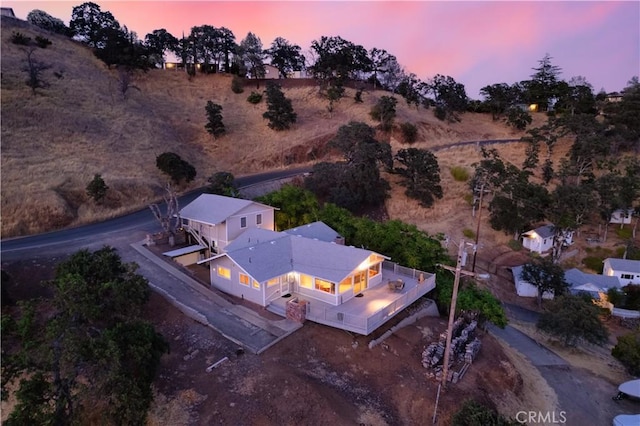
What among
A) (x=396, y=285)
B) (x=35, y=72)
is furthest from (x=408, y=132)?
(x=35, y=72)

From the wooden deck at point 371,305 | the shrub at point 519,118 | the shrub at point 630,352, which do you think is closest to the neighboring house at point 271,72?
the shrub at point 519,118

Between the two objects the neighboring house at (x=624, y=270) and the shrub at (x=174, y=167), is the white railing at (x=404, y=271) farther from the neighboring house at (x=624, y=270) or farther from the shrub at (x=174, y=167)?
the shrub at (x=174, y=167)

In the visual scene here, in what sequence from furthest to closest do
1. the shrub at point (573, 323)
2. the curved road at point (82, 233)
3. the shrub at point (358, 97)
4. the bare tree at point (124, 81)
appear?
the shrub at point (358, 97) < the bare tree at point (124, 81) < the curved road at point (82, 233) < the shrub at point (573, 323)

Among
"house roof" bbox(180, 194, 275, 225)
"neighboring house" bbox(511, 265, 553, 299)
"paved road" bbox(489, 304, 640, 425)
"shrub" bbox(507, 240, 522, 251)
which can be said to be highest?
"house roof" bbox(180, 194, 275, 225)

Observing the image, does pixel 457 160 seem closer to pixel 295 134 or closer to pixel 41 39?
pixel 295 134

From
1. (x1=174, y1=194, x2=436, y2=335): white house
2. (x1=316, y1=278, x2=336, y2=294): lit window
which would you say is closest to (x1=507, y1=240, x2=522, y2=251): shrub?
(x1=174, y1=194, x2=436, y2=335): white house

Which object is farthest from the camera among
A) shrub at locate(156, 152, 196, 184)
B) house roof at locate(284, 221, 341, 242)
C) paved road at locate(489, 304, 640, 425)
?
shrub at locate(156, 152, 196, 184)
